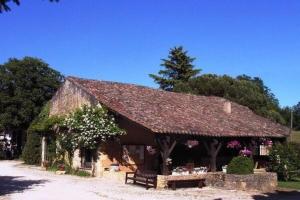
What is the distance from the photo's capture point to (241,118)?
31.7 meters

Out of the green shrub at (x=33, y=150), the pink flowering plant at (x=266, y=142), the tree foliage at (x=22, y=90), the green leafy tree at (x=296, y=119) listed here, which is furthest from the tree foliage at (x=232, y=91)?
the green leafy tree at (x=296, y=119)

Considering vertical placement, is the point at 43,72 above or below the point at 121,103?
above

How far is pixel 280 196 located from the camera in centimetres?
1972

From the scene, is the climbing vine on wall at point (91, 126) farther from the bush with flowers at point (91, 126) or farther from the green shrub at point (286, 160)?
the green shrub at point (286, 160)

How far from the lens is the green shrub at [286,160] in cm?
2723

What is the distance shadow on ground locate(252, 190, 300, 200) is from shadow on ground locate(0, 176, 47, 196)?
8.81 meters

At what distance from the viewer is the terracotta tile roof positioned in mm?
23830

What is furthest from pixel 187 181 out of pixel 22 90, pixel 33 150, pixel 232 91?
pixel 22 90

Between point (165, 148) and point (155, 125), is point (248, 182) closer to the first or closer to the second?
point (165, 148)

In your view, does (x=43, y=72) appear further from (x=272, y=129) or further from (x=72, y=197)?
(x=72, y=197)

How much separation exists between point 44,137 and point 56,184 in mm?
11560

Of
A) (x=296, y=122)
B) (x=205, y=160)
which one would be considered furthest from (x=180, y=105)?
(x=296, y=122)

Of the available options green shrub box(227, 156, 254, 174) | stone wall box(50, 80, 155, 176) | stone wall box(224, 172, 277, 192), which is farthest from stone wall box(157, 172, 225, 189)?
stone wall box(50, 80, 155, 176)

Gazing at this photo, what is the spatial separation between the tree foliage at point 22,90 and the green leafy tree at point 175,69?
17.5m
